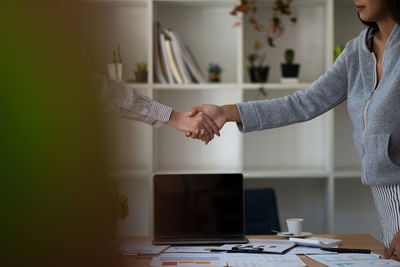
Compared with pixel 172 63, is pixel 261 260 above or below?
below

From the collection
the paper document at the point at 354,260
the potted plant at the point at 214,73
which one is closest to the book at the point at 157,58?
the potted plant at the point at 214,73

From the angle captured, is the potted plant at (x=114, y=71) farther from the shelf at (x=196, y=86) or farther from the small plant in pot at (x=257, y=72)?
the small plant in pot at (x=257, y=72)

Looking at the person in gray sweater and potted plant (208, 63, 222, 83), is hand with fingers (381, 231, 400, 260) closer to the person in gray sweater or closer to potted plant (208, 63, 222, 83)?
the person in gray sweater

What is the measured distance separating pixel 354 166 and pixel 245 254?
206 centimetres

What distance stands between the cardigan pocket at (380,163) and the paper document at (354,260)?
233 millimetres

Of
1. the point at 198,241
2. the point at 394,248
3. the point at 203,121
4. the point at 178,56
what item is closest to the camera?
the point at 394,248

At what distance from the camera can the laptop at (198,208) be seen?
6.16 ft

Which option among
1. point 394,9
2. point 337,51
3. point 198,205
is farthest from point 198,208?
point 337,51

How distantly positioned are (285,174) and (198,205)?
136 centimetres

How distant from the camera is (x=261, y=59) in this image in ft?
10.9

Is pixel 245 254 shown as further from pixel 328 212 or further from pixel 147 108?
pixel 328 212

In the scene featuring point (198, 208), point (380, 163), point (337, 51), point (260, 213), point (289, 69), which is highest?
point (337, 51)

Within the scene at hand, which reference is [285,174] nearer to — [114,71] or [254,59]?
[254,59]

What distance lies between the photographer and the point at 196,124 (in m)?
2.09
